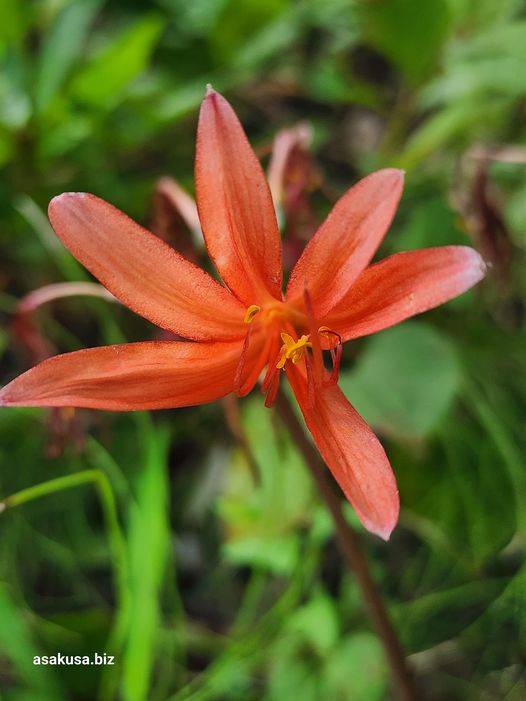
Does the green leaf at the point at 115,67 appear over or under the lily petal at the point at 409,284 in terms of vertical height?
over

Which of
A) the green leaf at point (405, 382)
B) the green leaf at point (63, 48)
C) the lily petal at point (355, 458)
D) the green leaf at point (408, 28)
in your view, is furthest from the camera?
the green leaf at point (408, 28)

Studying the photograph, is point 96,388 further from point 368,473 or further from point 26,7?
point 26,7

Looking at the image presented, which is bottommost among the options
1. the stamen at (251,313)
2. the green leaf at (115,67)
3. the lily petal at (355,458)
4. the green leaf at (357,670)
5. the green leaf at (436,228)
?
the green leaf at (357,670)

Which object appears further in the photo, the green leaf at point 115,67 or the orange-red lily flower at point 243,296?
the green leaf at point 115,67

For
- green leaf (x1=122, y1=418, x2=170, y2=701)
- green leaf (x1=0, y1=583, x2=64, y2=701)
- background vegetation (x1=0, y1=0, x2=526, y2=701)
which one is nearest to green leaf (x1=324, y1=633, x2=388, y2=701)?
background vegetation (x1=0, y1=0, x2=526, y2=701)

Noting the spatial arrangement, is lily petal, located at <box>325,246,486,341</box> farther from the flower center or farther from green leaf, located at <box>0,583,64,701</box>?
green leaf, located at <box>0,583,64,701</box>

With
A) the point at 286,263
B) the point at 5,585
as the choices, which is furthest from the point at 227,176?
the point at 5,585

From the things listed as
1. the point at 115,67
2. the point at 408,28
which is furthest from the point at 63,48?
the point at 408,28

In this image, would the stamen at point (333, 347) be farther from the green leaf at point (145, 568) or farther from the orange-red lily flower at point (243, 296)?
the green leaf at point (145, 568)

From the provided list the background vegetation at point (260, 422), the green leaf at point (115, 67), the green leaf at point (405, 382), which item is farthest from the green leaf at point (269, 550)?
the green leaf at point (115, 67)
